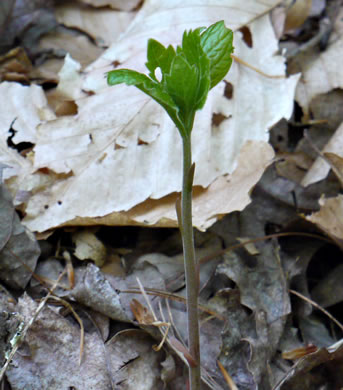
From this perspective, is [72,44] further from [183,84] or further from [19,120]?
[183,84]

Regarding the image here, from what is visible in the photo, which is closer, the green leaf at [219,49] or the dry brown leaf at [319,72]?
the green leaf at [219,49]

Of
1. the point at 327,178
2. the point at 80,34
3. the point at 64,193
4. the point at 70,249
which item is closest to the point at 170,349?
the point at 70,249

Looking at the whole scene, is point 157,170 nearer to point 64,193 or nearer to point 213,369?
point 64,193

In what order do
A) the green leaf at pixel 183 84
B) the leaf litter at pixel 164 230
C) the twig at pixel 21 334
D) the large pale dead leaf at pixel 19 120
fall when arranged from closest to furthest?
the green leaf at pixel 183 84
the twig at pixel 21 334
the leaf litter at pixel 164 230
the large pale dead leaf at pixel 19 120

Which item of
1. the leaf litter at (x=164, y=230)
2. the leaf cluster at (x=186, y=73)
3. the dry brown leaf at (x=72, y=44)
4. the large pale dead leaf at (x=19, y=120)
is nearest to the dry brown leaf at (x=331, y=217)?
the leaf litter at (x=164, y=230)

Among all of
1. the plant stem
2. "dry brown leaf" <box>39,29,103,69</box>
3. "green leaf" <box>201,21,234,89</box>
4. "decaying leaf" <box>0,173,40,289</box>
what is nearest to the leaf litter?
"decaying leaf" <box>0,173,40,289</box>

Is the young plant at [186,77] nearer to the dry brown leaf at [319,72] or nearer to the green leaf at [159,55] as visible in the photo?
the green leaf at [159,55]
